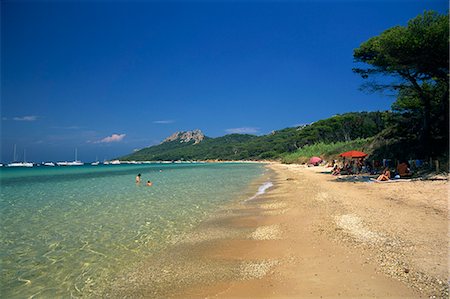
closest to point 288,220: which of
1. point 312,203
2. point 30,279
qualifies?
point 312,203

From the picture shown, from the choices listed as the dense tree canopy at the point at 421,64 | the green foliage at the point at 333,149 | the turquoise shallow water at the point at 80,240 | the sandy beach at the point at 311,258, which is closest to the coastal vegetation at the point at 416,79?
the dense tree canopy at the point at 421,64

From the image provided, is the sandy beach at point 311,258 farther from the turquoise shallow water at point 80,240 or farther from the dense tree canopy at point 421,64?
the dense tree canopy at point 421,64

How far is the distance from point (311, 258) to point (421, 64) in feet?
61.9

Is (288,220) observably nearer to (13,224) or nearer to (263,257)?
(263,257)

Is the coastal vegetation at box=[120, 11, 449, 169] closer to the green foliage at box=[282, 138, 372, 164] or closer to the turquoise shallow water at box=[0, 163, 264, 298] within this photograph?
the green foliage at box=[282, 138, 372, 164]

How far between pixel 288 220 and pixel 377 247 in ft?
11.6

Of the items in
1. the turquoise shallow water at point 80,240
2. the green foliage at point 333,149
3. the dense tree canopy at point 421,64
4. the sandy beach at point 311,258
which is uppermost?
the dense tree canopy at point 421,64

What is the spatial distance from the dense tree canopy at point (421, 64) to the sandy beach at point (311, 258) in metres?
11.8

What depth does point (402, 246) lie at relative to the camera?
580 cm

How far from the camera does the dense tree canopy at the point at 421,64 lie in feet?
56.1

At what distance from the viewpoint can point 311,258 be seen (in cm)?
564

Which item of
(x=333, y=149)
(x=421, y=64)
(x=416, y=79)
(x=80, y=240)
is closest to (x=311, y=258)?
(x=80, y=240)

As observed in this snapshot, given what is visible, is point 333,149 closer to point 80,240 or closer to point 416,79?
point 416,79

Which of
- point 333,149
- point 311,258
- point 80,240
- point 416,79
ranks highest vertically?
point 416,79
